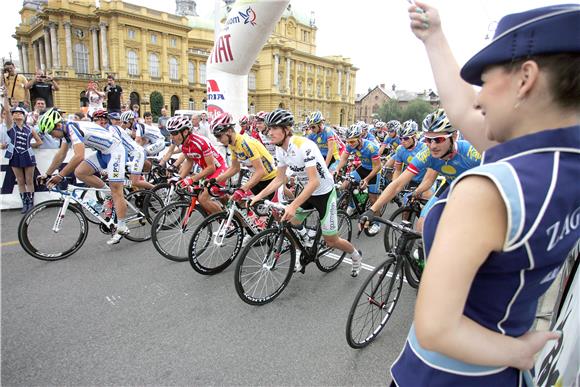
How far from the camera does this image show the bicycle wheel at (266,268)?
13.1ft

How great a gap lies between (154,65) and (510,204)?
7258cm

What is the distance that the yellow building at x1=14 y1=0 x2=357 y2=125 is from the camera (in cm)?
5700

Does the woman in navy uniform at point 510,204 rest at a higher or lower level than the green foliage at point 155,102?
lower

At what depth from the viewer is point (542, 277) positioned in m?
0.86

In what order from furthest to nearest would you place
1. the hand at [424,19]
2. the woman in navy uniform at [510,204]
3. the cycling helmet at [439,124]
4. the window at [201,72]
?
the window at [201,72]
the cycling helmet at [439,124]
the hand at [424,19]
the woman in navy uniform at [510,204]

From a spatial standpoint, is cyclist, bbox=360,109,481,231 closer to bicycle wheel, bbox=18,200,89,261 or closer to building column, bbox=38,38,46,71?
bicycle wheel, bbox=18,200,89,261

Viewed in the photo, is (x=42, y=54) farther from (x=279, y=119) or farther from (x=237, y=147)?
(x=279, y=119)

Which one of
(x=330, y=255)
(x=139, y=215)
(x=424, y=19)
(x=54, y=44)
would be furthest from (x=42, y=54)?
(x=424, y=19)

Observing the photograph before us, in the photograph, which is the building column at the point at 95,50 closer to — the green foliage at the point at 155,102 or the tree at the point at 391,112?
the green foliage at the point at 155,102

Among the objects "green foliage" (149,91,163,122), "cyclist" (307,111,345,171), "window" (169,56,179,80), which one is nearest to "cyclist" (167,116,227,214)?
"cyclist" (307,111,345,171)

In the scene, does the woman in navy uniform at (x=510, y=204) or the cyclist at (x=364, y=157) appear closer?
the woman in navy uniform at (x=510, y=204)

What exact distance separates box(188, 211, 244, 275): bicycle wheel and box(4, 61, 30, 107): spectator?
849 cm

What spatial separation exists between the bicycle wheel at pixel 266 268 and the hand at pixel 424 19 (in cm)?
290

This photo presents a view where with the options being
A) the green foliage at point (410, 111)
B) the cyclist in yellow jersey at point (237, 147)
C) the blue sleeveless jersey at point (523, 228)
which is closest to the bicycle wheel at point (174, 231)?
the cyclist in yellow jersey at point (237, 147)
